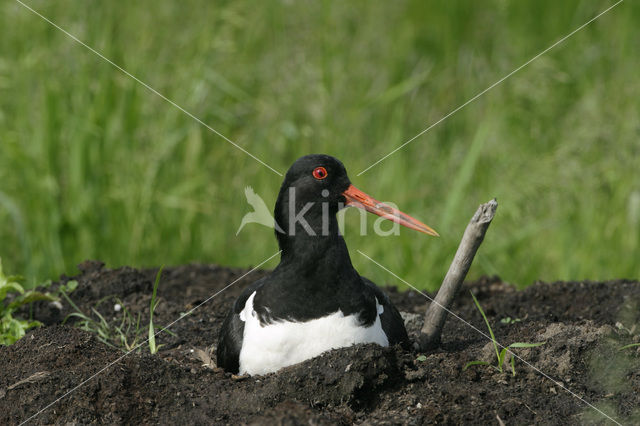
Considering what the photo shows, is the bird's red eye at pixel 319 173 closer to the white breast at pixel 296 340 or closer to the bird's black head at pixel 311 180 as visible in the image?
the bird's black head at pixel 311 180

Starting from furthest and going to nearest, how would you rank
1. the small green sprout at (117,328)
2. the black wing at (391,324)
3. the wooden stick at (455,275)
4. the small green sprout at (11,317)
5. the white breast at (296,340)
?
the small green sprout at (117,328) < the small green sprout at (11,317) < the black wing at (391,324) < the wooden stick at (455,275) < the white breast at (296,340)

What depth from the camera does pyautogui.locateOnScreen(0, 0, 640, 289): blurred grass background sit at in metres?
5.65

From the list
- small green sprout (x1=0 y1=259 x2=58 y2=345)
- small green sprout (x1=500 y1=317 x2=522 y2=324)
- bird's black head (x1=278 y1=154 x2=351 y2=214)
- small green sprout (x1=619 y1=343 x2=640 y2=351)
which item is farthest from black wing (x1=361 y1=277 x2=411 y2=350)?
small green sprout (x1=0 y1=259 x2=58 y2=345)

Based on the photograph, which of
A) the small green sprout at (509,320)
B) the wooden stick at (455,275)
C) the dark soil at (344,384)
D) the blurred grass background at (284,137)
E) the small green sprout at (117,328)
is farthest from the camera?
the blurred grass background at (284,137)

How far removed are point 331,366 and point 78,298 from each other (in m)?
1.99

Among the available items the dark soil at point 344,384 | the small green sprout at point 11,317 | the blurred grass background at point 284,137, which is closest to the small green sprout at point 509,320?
the dark soil at point 344,384

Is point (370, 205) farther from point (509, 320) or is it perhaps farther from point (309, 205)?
point (509, 320)

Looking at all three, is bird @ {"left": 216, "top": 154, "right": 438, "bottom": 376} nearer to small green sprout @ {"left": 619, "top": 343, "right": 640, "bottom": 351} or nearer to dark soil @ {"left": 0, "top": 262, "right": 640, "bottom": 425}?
dark soil @ {"left": 0, "top": 262, "right": 640, "bottom": 425}

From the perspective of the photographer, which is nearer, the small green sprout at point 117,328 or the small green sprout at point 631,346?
the small green sprout at point 631,346

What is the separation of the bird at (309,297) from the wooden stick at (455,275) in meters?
0.12

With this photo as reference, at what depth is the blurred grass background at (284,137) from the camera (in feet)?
18.5

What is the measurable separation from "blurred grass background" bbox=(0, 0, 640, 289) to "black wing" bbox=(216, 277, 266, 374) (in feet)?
7.30

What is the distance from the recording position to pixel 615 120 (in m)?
6.09

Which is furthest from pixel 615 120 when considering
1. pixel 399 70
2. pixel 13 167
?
pixel 13 167
